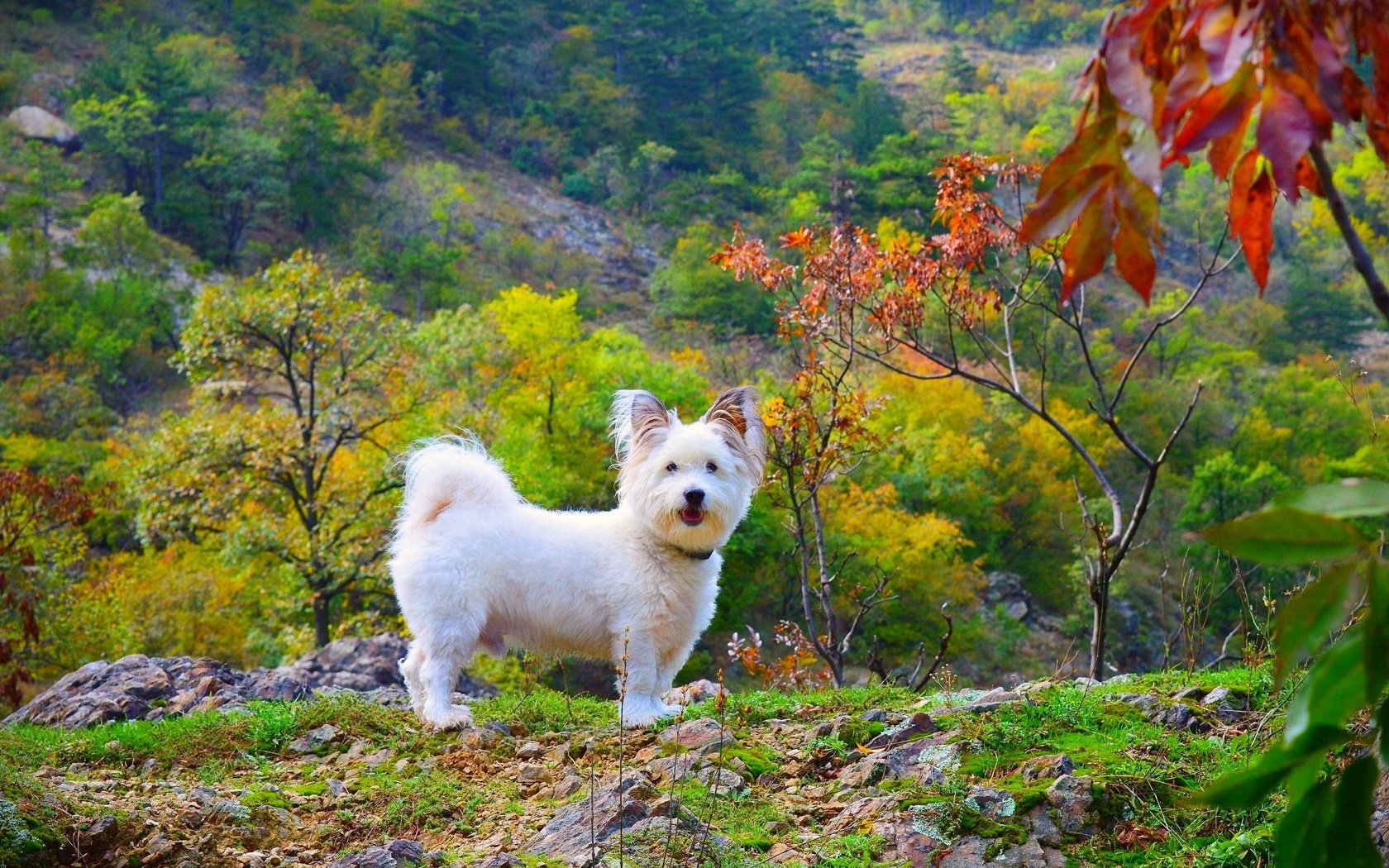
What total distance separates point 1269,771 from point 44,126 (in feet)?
260

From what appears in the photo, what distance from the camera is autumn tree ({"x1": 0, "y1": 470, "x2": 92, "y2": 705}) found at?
604 inches

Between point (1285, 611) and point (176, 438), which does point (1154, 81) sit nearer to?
point (1285, 611)

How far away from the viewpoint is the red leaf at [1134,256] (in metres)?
1.73

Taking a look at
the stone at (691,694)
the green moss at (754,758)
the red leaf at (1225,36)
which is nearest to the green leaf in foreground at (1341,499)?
the red leaf at (1225,36)

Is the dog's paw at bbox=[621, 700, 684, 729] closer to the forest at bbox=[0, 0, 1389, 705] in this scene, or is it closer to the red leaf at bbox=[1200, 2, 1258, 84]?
the forest at bbox=[0, 0, 1389, 705]

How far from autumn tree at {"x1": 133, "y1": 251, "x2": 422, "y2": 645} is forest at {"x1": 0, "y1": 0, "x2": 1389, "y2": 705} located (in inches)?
3.7

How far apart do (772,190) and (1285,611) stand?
83.3 metres

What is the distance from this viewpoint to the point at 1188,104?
67.4 inches

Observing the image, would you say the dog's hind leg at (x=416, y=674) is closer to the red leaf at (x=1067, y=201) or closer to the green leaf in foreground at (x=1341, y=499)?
the red leaf at (x=1067, y=201)

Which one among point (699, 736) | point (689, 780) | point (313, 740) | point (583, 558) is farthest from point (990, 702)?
point (313, 740)

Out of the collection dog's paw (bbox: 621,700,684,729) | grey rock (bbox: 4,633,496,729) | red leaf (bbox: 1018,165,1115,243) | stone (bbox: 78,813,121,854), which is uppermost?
red leaf (bbox: 1018,165,1115,243)

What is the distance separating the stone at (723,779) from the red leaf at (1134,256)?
3.51 metres

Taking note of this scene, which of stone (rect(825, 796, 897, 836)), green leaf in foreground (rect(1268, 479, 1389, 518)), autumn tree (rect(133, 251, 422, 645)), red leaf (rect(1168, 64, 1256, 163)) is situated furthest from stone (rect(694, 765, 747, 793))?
autumn tree (rect(133, 251, 422, 645))

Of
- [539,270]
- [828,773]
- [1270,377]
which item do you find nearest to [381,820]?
[828,773]
